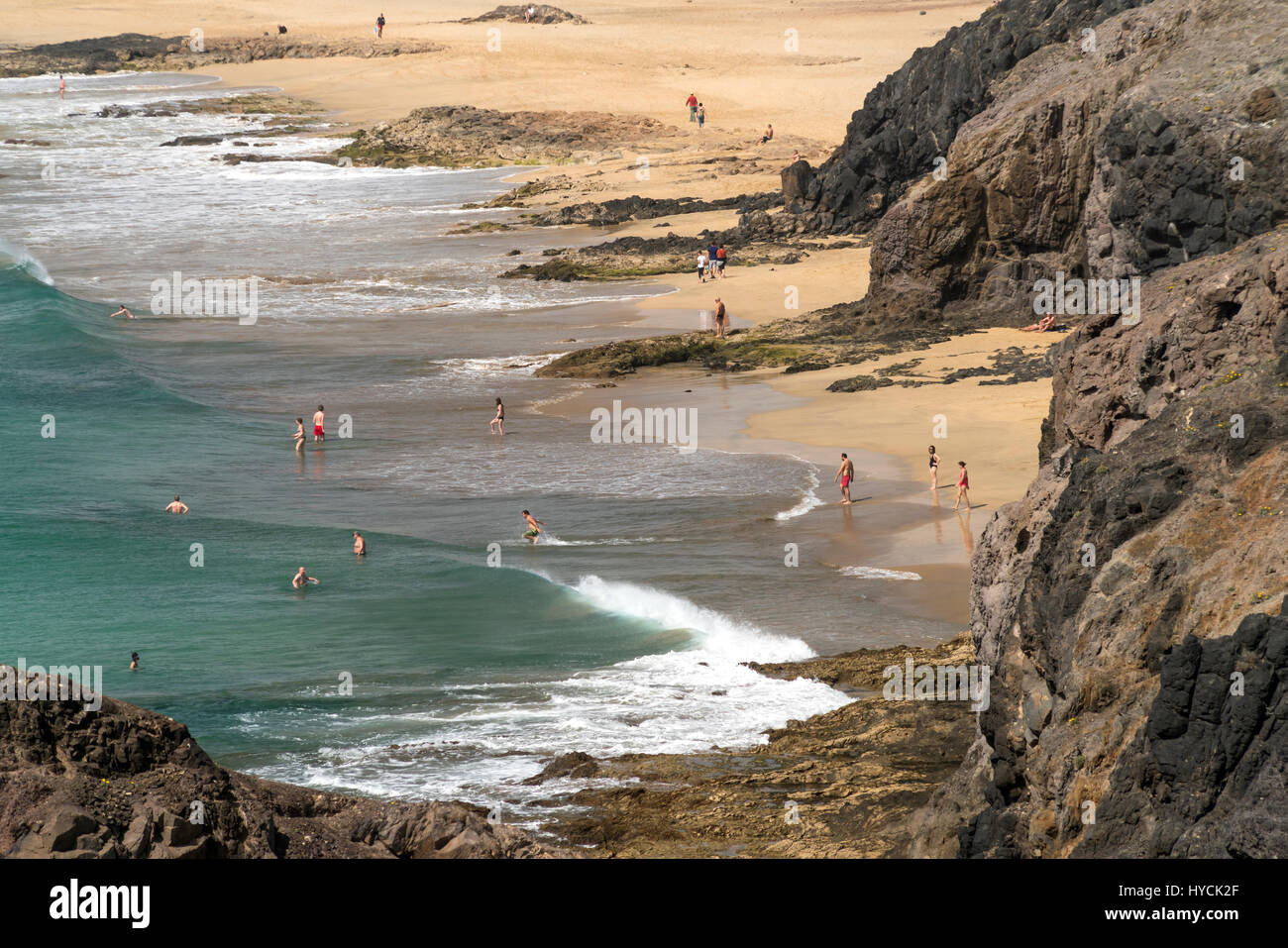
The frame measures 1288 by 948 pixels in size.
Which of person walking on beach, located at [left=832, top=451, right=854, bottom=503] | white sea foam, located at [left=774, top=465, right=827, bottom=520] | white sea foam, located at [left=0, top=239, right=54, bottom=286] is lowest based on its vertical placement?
white sea foam, located at [left=774, top=465, right=827, bottom=520]

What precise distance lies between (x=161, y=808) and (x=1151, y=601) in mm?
5982

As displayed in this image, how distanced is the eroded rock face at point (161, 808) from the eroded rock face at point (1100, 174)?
14670 mm

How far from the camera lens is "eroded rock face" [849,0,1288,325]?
19.6 metres

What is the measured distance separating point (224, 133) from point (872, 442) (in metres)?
58.5

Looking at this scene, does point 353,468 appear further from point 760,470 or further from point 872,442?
point 872,442

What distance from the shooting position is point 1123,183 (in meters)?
22.0

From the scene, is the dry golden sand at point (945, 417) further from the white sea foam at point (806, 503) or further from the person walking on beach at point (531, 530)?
the person walking on beach at point (531, 530)

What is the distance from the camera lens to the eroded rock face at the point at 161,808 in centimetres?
742

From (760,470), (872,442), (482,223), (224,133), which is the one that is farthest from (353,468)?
(224,133)

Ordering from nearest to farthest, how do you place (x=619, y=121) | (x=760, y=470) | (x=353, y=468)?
(x=760, y=470)
(x=353, y=468)
(x=619, y=121)
